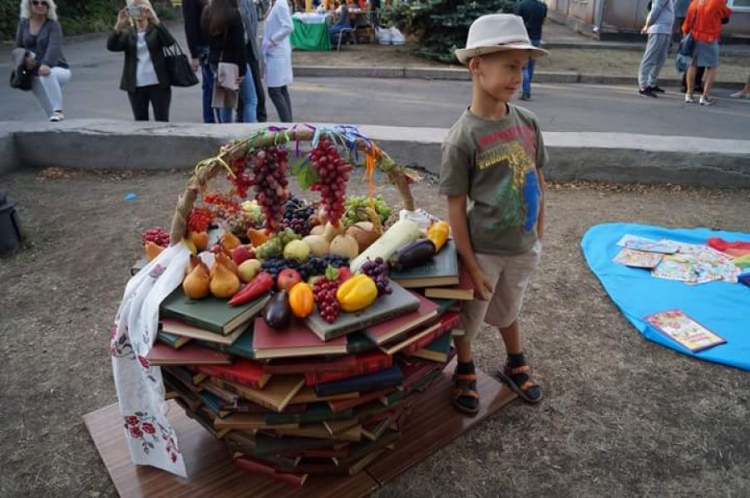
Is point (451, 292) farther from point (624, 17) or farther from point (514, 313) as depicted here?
point (624, 17)

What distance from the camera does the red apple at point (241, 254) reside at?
2.12 metres

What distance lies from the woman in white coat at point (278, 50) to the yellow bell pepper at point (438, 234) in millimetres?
4747

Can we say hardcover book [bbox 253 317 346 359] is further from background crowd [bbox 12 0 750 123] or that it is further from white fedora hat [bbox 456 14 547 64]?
background crowd [bbox 12 0 750 123]

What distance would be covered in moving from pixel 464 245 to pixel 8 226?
3724 mm

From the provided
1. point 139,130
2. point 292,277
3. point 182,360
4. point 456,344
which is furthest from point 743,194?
point 139,130

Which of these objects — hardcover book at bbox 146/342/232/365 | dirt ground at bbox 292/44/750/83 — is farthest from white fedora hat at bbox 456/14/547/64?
dirt ground at bbox 292/44/750/83

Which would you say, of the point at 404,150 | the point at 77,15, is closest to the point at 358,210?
the point at 404,150

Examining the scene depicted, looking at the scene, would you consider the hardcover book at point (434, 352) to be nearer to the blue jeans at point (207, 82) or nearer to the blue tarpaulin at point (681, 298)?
the blue tarpaulin at point (681, 298)

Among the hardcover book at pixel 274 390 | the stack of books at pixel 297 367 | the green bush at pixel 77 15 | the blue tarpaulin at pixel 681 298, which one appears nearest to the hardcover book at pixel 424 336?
the stack of books at pixel 297 367

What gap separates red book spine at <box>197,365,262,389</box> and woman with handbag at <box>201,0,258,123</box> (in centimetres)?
466

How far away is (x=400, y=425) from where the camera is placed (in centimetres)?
239

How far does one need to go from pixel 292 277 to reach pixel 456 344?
3.55 feet

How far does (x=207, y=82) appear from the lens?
633 centimetres

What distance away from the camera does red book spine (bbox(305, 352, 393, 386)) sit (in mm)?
1781
